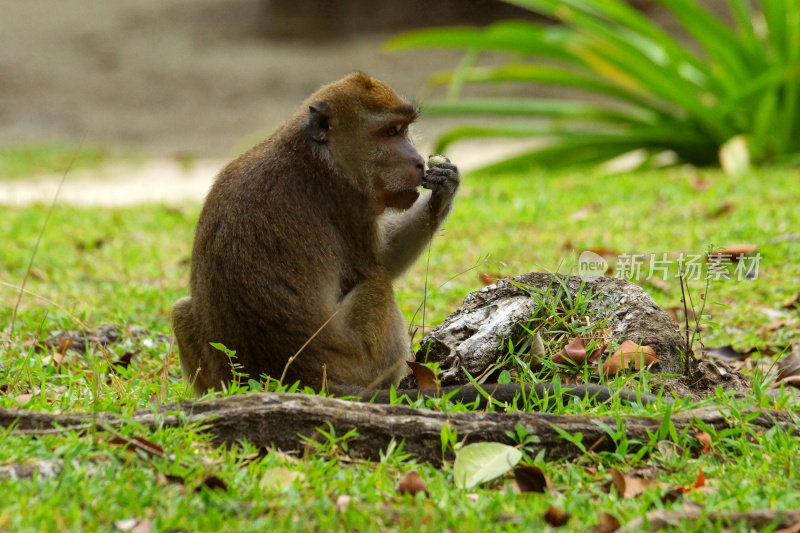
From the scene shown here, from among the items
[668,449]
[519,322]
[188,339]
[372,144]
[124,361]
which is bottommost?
[124,361]

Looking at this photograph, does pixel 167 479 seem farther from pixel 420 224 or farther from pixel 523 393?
pixel 420 224

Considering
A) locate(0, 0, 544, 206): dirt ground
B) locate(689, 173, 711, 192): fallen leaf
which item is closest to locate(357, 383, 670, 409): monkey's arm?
locate(689, 173, 711, 192): fallen leaf

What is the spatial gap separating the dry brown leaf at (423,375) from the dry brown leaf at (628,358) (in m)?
0.66

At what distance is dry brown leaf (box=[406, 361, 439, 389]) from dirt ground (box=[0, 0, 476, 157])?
12.5m

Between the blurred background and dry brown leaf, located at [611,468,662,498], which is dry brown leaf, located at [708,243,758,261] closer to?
dry brown leaf, located at [611,468,662,498]

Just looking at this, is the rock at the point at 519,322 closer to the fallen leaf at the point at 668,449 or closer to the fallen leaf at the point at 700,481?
the fallen leaf at the point at 668,449

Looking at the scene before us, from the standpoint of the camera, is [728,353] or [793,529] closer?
[793,529]

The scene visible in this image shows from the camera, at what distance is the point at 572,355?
3.70m

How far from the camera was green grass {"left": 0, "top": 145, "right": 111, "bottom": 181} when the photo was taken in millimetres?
13633

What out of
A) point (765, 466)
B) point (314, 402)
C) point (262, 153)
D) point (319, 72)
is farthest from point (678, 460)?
point (319, 72)

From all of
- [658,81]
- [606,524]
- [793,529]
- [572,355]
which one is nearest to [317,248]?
[572,355]

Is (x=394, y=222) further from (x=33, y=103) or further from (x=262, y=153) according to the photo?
(x=33, y=103)

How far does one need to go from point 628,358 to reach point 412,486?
1.33 meters
